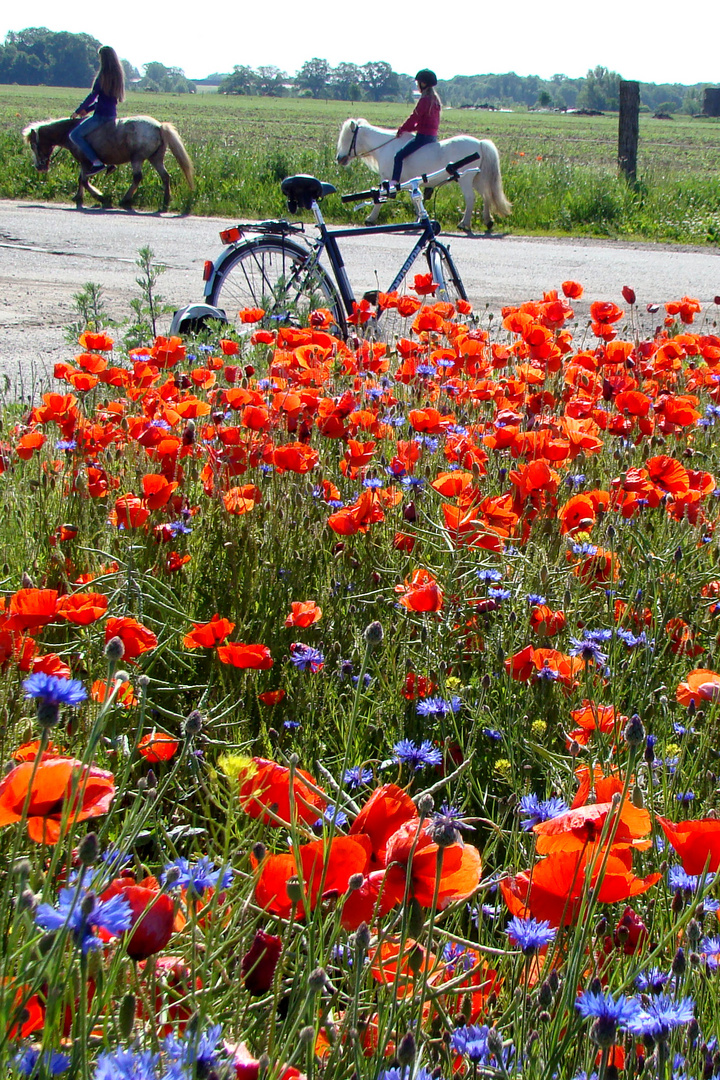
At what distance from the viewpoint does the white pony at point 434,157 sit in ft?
41.5

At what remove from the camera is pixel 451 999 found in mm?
1150

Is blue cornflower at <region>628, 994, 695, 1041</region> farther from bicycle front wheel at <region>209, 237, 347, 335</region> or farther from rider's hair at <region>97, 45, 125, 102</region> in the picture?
rider's hair at <region>97, 45, 125, 102</region>

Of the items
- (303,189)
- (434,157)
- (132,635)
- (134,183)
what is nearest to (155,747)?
(132,635)

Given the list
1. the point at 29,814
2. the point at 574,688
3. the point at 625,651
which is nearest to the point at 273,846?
the point at 29,814

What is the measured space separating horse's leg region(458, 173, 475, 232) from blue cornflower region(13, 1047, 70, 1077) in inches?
514

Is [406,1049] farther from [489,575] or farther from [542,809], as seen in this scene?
[489,575]

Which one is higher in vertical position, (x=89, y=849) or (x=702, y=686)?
(x=89, y=849)

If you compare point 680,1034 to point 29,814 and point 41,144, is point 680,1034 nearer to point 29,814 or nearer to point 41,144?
point 29,814

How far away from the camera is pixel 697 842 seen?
3.25 feet

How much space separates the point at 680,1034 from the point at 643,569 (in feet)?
5.54

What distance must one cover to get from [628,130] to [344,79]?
413 ft

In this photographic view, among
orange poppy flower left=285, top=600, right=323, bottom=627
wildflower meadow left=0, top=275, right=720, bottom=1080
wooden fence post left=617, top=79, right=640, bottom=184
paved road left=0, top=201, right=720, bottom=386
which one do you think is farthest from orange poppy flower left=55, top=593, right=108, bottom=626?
wooden fence post left=617, top=79, right=640, bottom=184

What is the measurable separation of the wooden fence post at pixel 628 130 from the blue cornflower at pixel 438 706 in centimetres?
1516

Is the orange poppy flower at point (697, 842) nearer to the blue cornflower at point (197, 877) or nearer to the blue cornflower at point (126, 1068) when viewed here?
the blue cornflower at point (197, 877)
